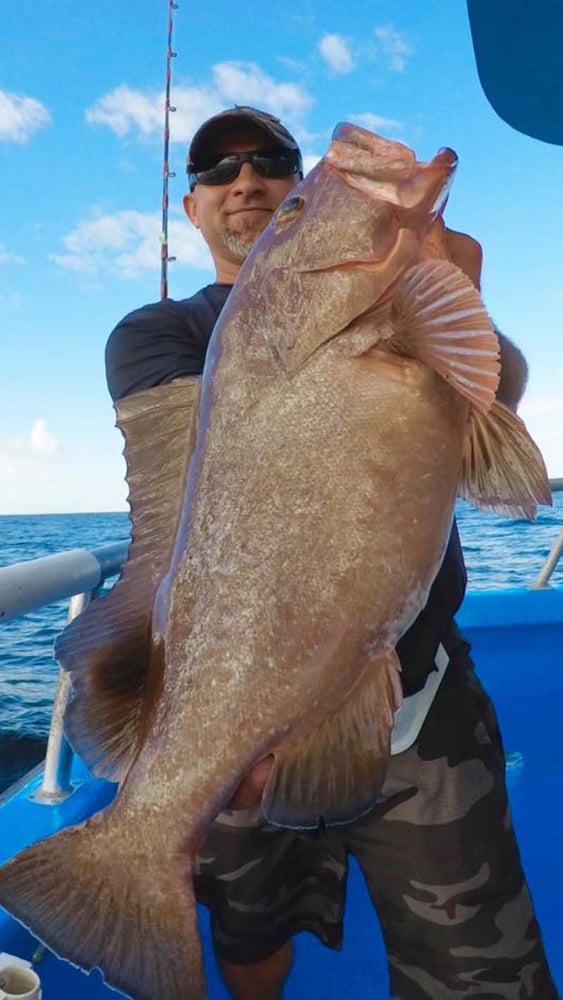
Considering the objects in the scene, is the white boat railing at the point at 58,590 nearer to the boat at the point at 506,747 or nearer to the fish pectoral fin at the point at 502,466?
the boat at the point at 506,747

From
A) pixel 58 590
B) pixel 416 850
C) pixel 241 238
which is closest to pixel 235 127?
pixel 241 238

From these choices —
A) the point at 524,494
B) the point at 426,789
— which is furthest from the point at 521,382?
the point at 426,789

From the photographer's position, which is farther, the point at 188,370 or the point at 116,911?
the point at 188,370

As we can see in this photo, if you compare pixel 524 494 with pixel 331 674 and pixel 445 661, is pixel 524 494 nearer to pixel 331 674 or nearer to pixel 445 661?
pixel 331 674

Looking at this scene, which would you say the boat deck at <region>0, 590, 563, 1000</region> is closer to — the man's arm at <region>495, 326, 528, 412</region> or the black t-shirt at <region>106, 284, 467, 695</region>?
the black t-shirt at <region>106, 284, 467, 695</region>

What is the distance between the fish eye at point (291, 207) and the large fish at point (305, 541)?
3 cm

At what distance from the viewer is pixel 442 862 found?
179 cm

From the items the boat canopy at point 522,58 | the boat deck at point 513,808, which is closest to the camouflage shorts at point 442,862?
the boat deck at point 513,808

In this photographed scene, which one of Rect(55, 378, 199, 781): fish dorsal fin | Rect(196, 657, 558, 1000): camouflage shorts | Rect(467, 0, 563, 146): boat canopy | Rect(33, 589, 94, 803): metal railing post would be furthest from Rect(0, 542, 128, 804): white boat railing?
Rect(467, 0, 563, 146): boat canopy

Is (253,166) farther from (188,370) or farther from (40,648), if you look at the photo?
(40,648)

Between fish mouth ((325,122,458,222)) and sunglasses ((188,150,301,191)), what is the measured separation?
1.00 metres

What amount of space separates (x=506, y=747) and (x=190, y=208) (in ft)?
9.13

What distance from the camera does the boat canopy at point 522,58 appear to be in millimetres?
3023

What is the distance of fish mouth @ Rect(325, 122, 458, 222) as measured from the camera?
4.57ft
